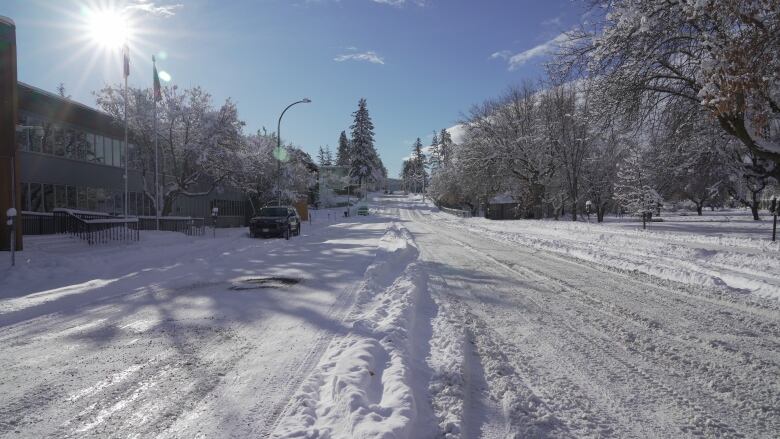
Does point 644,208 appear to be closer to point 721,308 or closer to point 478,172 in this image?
point 478,172

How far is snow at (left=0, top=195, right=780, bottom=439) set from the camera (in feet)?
11.3

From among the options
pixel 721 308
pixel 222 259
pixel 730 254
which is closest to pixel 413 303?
pixel 721 308

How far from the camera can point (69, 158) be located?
23891 millimetres

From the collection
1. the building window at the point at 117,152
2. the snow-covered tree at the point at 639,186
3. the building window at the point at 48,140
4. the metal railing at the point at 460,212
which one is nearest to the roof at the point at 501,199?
the metal railing at the point at 460,212

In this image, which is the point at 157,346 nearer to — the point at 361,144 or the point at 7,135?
Result: the point at 7,135

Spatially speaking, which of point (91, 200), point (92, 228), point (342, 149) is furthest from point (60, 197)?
point (342, 149)

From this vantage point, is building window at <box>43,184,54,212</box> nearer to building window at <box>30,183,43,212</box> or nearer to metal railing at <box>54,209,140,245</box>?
building window at <box>30,183,43,212</box>

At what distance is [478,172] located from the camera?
41.9 m

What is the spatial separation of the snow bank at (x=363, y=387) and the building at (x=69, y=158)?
19265mm

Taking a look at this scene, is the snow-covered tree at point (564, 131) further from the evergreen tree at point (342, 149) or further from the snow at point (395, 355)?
the evergreen tree at point (342, 149)

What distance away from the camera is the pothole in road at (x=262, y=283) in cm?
932

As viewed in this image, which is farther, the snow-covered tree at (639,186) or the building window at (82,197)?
the snow-covered tree at (639,186)

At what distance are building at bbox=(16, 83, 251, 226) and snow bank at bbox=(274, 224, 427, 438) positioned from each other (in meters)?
19.3

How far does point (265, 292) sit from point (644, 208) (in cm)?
3461
